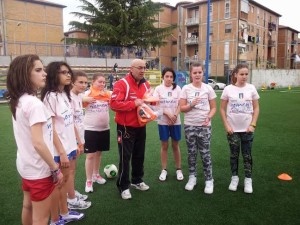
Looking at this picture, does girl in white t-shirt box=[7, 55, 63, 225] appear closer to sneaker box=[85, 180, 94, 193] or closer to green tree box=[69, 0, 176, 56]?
sneaker box=[85, 180, 94, 193]

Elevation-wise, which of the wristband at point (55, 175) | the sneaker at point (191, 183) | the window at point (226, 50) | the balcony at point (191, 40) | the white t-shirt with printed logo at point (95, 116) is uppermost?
the balcony at point (191, 40)

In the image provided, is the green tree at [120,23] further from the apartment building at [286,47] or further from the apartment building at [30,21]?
the apartment building at [286,47]

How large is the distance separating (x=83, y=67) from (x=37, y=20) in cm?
1872

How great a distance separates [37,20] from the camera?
39406 mm

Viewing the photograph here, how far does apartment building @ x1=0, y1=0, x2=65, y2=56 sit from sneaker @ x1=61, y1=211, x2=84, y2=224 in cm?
3253

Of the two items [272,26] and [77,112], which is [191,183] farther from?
[272,26]

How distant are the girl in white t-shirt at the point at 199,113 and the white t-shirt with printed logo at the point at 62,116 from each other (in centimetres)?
176

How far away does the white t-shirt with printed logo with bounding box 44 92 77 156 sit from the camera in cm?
290

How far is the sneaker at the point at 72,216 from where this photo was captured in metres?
3.32

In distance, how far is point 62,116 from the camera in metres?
2.94

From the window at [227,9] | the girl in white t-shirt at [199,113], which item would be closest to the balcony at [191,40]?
the window at [227,9]

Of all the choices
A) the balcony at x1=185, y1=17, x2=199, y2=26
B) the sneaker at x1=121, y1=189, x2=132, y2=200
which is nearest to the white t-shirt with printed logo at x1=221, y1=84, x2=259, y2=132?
the sneaker at x1=121, y1=189, x2=132, y2=200

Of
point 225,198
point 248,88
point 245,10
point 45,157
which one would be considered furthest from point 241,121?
point 245,10

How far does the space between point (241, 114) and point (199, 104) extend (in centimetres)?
62
